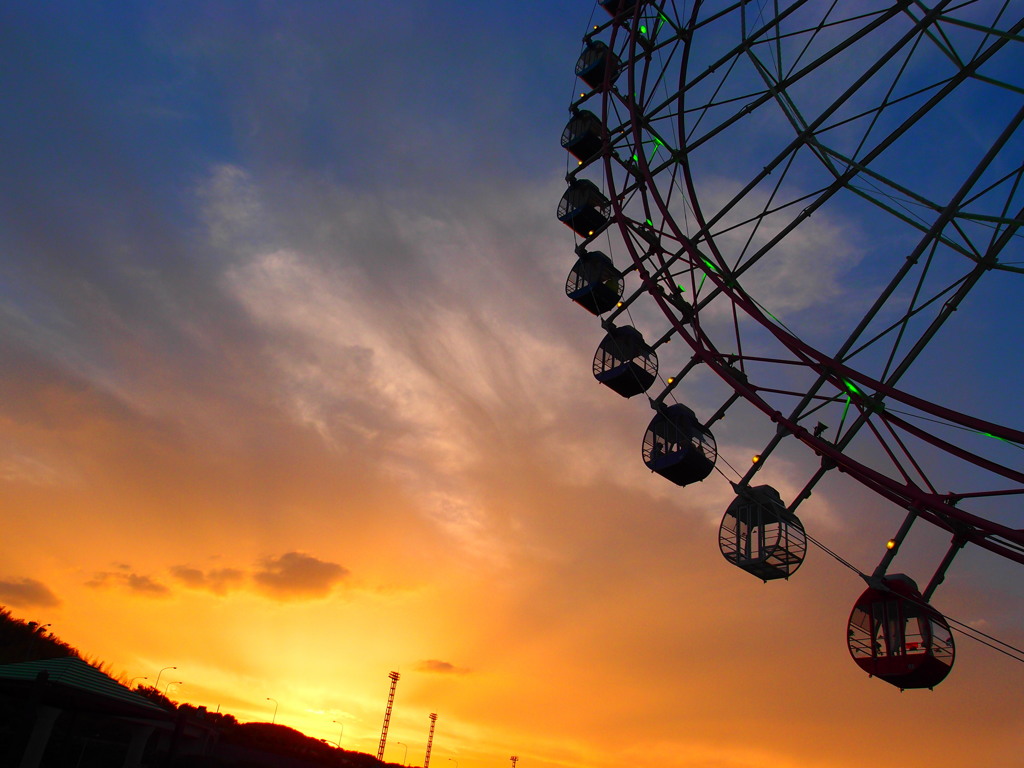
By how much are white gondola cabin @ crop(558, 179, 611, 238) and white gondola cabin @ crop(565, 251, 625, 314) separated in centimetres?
108

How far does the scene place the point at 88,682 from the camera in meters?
27.8

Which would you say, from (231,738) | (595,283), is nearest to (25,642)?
(231,738)

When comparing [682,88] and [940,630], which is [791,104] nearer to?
[682,88]

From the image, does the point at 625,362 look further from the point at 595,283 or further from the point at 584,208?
the point at 584,208

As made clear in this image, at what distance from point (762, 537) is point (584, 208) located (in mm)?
14970

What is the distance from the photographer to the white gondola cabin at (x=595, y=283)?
27.8 meters

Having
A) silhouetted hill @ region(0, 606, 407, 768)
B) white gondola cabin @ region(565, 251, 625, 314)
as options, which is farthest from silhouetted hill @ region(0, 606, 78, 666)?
white gondola cabin @ region(565, 251, 625, 314)

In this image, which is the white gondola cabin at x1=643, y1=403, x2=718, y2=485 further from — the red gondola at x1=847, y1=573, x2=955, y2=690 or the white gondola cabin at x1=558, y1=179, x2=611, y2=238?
the white gondola cabin at x1=558, y1=179, x2=611, y2=238

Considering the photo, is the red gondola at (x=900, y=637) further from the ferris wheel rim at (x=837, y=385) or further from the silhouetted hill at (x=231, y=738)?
the silhouetted hill at (x=231, y=738)

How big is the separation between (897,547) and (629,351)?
1104 centimetres

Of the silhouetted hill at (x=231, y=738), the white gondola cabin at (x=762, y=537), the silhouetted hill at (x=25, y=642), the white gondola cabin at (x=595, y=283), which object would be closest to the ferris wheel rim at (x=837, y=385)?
the white gondola cabin at (x=762, y=537)

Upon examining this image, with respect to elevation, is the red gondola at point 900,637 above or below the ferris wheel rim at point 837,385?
below

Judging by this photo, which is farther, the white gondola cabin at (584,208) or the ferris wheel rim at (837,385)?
the white gondola cabin at (584,208)

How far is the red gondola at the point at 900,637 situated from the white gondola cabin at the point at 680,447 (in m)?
5.61
